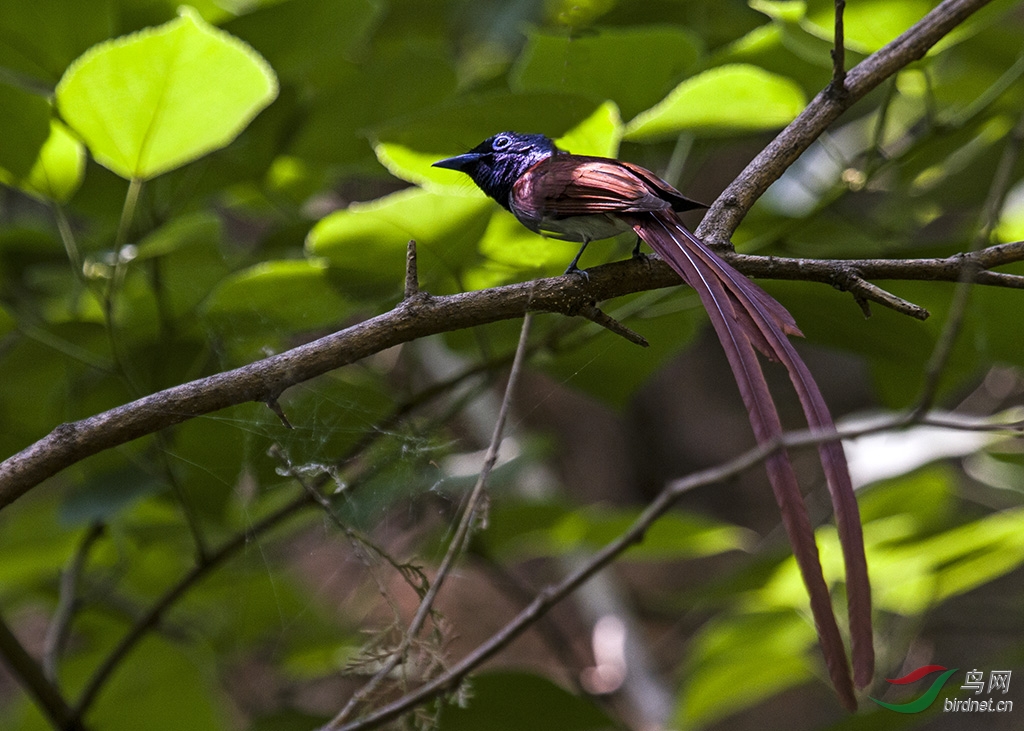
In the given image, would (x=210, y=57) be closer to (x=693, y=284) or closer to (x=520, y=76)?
(x=520, y=76)

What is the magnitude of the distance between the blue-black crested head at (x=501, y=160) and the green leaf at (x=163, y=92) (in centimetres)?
18

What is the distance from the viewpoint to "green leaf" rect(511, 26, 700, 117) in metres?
0.78

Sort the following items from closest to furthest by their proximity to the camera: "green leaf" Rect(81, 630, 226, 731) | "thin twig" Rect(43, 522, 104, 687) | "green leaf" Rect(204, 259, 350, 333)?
"green leaf" Rect(204, 259, 350, 333), "thin twig" Rect(43, 522, 104, 687), "green leaf" Rect(81, 630, 226, 731)

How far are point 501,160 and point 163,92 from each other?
298mm

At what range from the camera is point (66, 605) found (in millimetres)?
1005

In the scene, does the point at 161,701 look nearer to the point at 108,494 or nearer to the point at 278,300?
the point at 108,494

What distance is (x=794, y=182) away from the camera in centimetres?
103

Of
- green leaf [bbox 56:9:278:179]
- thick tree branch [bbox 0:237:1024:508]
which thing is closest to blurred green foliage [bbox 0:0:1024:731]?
green leaf [bbox 56:9:278:179]

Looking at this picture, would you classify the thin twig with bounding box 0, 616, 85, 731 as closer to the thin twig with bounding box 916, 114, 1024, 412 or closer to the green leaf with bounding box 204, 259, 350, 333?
the green leaf with bounding box 204, 259, 350, 333

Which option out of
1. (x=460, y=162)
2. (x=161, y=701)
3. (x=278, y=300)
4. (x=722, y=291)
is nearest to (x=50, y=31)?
(x=278, y=300)

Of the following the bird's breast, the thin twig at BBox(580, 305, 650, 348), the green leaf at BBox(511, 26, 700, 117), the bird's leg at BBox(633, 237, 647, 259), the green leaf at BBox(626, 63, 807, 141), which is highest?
the green leaf at BBox(511, 26, 700, 117)

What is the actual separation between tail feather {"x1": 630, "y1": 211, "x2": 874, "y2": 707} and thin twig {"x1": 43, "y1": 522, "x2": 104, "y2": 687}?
74cm

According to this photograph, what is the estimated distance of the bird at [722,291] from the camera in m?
0.40

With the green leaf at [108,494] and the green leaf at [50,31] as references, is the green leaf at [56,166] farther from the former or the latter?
the green leaf at [108,494]
